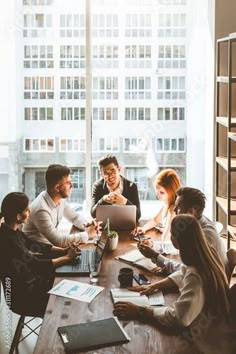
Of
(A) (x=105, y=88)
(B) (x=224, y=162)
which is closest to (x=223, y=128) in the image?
(B) (x=224, y=162)

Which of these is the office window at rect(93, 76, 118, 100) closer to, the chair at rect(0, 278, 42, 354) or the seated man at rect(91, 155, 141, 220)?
the seated man at rect(91, 155, 141, 220)

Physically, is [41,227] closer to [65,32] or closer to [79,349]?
[79,349]

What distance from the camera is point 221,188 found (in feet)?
17.1

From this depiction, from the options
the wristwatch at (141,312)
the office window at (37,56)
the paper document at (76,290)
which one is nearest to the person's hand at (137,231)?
the paper document at (76,290)

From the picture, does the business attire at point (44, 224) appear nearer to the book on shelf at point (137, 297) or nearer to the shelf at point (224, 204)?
the book on shelf at point (137, 297)

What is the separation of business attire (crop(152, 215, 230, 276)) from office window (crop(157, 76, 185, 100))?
7.84 feet

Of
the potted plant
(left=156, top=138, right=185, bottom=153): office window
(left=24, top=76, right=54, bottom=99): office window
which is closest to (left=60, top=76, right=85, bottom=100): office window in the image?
(left=24, top=76, right=54, bottom=99): office window

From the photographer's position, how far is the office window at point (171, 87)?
543cm

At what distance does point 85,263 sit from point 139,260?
32 centimetres

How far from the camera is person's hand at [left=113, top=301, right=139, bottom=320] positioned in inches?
107

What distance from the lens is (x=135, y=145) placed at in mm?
5539

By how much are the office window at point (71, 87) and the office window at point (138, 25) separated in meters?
0.60

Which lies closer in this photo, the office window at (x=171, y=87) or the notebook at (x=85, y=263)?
the notebook at (x=85, y=263)

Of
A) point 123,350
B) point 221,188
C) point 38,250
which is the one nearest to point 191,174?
point 221,188
